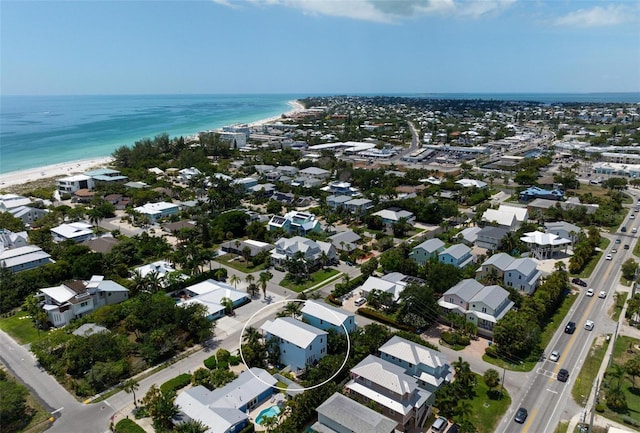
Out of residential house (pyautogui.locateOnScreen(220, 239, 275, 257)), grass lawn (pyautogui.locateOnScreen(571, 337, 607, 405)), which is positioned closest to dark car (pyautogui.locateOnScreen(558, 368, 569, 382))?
grass lawn (pyautogui.locateOnScreen(571, 337, 607, 405))

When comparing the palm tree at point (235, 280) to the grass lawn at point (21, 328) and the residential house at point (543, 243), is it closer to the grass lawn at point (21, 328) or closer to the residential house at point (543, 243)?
the grass lawn at point (21, 328)

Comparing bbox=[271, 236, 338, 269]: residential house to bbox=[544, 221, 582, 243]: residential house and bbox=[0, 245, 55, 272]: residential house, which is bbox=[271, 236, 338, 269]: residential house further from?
bbox=[544, 221, 582, 243]: residential house

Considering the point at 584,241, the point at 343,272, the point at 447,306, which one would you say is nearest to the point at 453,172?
the point at 584,241

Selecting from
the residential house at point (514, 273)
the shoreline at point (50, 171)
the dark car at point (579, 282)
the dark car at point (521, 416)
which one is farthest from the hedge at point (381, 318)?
the shoreline at point (50, 171)

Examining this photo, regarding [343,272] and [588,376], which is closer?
[588,376]

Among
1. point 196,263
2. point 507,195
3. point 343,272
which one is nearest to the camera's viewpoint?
point 196,263

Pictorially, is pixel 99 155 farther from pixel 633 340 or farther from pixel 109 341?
pixel 633 340

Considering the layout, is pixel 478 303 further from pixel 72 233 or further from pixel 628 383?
pixel 72 233
